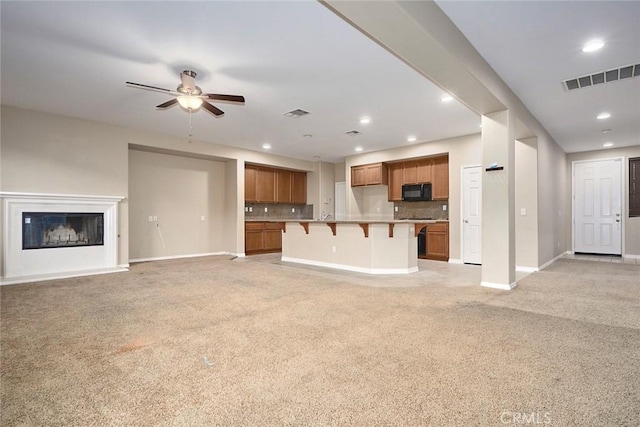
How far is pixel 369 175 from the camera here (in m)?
8.34

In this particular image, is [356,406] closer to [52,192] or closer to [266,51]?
[266,51]

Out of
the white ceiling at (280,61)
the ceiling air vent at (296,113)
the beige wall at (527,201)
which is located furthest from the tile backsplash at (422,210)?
the ceiling air vent at (296,113)

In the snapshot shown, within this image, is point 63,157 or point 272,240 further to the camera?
point 272,240

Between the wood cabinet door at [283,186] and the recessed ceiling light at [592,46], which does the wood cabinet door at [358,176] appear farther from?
the recessed ceiling light at [592,46]

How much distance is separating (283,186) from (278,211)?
789mm

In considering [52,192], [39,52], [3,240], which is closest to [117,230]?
[52,192]

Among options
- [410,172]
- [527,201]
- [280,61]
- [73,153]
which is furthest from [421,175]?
[73,153]

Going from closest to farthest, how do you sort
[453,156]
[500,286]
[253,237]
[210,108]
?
[210,108] < [500,286] < [453,156] < [253,237]

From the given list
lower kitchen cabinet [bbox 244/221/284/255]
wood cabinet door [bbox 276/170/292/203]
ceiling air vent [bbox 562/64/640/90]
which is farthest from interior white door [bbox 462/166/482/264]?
wood cabinet door [bbox 276/170/292/203]

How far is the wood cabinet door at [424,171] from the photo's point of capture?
757cm

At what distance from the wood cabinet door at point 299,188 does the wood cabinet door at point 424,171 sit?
364 cm

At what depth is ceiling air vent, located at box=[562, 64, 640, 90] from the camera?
3.62 metres

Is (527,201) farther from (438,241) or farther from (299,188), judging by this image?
(299,188)

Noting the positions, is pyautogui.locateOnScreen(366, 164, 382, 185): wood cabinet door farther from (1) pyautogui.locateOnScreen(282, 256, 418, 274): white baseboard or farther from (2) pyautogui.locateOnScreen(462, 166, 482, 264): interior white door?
(1) pyautogui.locateOnScreen(282, 256, 418, 274): white baseboard
